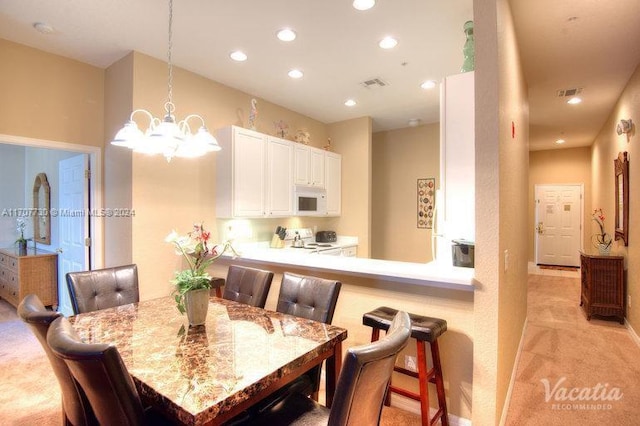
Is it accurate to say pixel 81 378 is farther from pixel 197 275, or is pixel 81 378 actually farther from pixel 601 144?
pixel 601 144

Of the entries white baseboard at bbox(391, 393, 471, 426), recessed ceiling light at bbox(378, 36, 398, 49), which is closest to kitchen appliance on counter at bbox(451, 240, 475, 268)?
white baseboard at bbox(391, 393, 471, 426)

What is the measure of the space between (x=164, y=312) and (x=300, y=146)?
320 cm

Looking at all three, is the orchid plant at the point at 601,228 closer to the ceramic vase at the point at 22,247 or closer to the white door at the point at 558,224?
the white door at the point at 558,224

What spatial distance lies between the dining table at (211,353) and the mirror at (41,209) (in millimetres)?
3940

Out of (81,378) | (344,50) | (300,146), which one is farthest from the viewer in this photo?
(300,146)

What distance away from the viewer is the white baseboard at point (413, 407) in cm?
204

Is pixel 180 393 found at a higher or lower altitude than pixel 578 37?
lower

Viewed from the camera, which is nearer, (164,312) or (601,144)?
(164,312)

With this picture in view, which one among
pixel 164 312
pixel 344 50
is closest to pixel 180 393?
pixel 164 312

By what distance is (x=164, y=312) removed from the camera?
202cm

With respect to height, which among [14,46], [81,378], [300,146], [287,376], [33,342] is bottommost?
[33,342]

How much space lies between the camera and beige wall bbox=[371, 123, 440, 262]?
5.70 m

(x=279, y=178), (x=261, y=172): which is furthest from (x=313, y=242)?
(x=261, y=172)

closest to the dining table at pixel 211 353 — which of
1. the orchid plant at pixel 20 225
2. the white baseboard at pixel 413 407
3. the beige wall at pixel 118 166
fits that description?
the white baseboard at pixel 413 407
